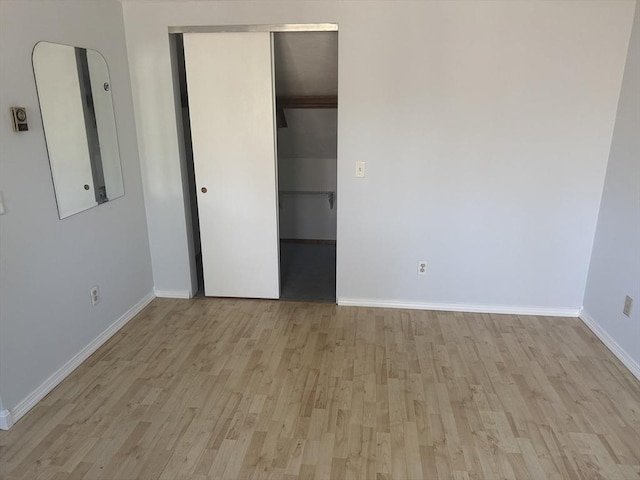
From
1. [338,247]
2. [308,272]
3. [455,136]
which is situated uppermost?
[455,136]

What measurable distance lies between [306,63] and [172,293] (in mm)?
2158

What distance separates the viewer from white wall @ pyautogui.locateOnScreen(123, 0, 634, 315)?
288 cm

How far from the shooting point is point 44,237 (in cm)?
241

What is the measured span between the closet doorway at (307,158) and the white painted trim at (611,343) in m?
1.89

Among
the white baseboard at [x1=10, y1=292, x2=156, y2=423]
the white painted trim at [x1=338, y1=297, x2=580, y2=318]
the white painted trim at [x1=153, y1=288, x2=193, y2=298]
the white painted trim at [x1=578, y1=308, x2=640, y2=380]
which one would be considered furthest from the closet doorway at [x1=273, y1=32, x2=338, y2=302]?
the white painted trim at [x1=578, y1=308, x2=640, y2=380]

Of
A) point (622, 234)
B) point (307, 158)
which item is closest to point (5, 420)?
point (307, 158)

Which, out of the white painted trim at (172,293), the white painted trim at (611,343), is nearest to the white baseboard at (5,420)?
the white painted trim at (172,293)

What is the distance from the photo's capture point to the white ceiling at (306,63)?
321 centimetres

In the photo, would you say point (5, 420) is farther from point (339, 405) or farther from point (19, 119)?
point (339, 405)

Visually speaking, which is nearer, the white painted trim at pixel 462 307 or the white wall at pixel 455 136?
the white wall at pixel 455 136

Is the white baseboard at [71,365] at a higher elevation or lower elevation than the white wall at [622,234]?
lower

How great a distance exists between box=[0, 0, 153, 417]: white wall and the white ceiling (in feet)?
3.79

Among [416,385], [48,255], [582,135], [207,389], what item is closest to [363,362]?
[416,385]

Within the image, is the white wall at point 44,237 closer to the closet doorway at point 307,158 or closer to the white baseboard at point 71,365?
the white baseboard at point 71,365
